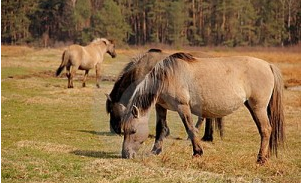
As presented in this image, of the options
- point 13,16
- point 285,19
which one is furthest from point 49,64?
point 285,19

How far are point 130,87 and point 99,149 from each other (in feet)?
4.57

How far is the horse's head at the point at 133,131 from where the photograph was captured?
24.9ft

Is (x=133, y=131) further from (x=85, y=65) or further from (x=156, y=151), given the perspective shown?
(x=85, y=65)

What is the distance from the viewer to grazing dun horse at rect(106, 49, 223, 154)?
28.2 feet

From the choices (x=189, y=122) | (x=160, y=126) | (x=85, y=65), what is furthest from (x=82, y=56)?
(x=189, y=122)

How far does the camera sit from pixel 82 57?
2058 centimetres

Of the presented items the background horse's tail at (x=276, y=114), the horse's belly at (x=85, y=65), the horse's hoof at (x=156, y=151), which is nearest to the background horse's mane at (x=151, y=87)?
the horse's hoof at (x=156, y=151)

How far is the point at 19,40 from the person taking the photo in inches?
2399

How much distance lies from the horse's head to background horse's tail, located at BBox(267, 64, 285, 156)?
219 centimetres

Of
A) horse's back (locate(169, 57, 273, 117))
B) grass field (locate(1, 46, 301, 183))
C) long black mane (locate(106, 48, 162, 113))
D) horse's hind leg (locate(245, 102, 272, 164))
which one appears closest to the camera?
grass field (locate(1, 46, 301, 183))

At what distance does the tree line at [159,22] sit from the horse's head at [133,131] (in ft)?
160

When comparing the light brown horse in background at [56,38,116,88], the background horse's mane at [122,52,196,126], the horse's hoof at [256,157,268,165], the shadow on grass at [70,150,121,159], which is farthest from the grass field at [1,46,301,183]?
the light brown horse in background at [56,38,116,88]

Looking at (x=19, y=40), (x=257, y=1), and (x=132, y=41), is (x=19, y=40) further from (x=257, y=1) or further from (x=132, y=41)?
(x=257, y=1)

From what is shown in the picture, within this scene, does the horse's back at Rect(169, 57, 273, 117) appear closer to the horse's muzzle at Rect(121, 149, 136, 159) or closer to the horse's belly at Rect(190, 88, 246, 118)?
the horse's belly at Rect(190, 88, 246, 118)
